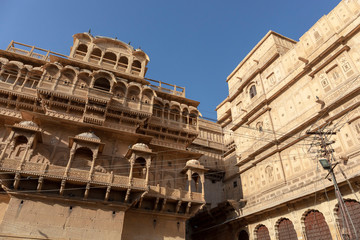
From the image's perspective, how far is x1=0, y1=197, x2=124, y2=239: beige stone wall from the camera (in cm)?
1127

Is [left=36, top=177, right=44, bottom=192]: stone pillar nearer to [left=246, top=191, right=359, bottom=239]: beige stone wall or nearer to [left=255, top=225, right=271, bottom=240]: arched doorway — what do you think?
[left=246, top=191, right=359, bottom=239]: beige stone wall

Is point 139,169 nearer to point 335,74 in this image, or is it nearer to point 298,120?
point 298,120

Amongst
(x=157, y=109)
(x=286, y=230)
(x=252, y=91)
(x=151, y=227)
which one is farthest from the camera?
(x=252, y=91)

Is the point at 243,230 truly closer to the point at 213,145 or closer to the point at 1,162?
the point at 213,145

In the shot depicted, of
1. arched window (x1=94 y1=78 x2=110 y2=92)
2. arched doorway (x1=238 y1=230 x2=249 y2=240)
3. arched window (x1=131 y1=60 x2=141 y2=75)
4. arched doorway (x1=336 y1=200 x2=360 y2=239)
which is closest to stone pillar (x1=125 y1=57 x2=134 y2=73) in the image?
arched window (x1=131 y1=60 x2=141 y2=75)

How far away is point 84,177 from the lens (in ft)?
42.2

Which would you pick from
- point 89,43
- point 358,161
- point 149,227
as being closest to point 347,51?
point 358,161

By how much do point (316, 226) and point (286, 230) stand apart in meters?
2.09

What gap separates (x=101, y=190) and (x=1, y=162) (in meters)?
5.04

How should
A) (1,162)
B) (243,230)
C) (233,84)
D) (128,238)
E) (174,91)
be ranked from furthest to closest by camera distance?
(233,84)
(174,91)
(243,230)
(128,238)
(1,162)

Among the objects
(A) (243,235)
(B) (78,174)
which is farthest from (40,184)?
(A) (243,235)

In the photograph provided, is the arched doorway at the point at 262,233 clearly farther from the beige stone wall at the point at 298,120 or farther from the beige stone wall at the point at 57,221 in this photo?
the beige stone wall at the point at 57,221

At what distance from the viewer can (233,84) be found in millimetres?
26453

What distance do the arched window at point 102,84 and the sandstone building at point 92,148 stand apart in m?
0.09
